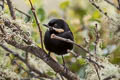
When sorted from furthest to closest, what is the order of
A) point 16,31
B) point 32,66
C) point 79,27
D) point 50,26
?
point 79,27 < point 32,66 < point 50,26 < point 16,31

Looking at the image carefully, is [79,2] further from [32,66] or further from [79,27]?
[32,66]

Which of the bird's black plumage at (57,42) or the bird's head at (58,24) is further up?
the bird's head at (58,24)

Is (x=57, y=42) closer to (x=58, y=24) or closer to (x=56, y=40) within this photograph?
(x=56, y=40)

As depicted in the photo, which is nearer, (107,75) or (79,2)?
(107,75)

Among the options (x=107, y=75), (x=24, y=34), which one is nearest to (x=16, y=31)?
(x=24, y=34)

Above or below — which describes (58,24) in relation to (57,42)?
above

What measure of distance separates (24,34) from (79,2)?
1.29 meters

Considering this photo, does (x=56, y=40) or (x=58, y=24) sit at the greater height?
(x=58, y=24)

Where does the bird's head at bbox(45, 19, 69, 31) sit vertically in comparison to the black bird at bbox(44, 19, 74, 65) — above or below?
above

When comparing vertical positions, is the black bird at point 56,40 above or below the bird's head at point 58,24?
below

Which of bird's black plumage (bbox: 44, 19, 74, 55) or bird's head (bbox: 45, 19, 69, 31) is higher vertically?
bird's head (bbox: 45, 19, 69, 31)

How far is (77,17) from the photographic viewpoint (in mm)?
2438

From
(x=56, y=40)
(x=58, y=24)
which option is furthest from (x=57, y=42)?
(x=58, y=24)

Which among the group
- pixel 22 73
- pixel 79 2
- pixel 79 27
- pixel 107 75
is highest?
pixel 79 2
